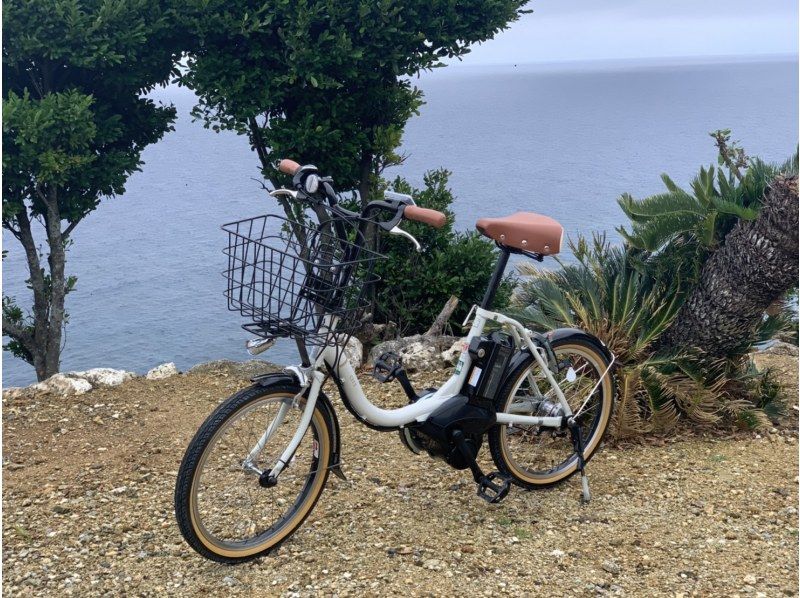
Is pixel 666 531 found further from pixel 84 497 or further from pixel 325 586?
pixel 84 497

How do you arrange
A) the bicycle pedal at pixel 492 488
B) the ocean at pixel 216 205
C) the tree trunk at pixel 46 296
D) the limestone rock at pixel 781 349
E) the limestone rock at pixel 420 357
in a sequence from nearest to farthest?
the bicycle pedal at pixel 492 488 < the limestone rock at pixel 420 357 < the tree trunk at pixel 46 296 < the limestone rock at pixel 781 349 < the ocean at pixel 216 205

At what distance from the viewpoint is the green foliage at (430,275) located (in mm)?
7215

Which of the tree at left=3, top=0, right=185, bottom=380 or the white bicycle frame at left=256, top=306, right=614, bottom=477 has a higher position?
the tree at left=3, top=0, right=185, bottom=380

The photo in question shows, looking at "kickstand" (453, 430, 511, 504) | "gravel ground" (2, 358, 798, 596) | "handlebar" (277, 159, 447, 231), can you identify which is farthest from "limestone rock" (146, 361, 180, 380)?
"handlebar" (277, 159, 447, 231)

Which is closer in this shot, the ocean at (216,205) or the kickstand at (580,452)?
the kickstand at (580,452)

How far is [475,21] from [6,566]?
543cm

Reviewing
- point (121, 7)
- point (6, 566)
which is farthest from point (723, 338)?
point (121, 7)

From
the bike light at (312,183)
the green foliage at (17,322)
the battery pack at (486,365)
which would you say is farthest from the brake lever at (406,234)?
the green foliage at (17,322)

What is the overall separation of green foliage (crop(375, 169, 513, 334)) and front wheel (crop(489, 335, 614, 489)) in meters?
2.36

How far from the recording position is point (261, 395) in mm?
3420

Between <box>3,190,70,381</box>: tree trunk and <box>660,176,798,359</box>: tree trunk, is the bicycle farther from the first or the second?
<box>3,190,70,381</box>: tree trunk

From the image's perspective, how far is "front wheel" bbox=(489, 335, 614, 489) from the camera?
421 cm

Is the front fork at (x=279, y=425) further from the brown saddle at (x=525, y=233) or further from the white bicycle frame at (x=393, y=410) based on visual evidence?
the brown saddle at (x=525, y=233)

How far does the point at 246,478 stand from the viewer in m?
3.97
